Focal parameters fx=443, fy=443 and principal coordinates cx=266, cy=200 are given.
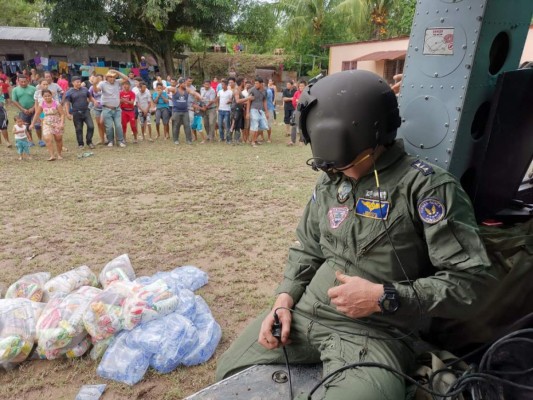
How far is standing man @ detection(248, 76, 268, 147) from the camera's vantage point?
1194 cm

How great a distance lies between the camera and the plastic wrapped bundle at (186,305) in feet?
11.0

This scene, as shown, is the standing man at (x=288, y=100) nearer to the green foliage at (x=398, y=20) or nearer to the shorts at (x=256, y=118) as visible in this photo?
the shorts at (x=256, y=118)

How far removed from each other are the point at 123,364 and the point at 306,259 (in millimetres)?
1569

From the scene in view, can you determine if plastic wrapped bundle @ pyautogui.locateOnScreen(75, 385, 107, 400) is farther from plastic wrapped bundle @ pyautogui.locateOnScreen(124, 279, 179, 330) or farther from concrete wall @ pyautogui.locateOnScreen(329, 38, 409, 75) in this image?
concrete wall @ pyautogui.locateOnScreen(329, 38, 409, 75)

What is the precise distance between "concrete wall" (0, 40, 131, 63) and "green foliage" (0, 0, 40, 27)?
13.0 meters

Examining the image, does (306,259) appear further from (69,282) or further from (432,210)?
(69,282)

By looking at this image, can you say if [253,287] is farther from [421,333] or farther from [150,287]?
[421,333]

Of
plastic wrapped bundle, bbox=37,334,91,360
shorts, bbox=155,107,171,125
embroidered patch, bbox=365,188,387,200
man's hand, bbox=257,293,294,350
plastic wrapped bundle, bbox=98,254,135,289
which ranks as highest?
embroidered patch, bbox=365,188,387,200

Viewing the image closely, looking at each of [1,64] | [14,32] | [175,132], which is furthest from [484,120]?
[14,32]

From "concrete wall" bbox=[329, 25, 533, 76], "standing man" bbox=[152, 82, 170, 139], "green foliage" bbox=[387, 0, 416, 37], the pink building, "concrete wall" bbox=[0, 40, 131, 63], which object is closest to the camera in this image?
"standing man" bbox=[152, 82, 170, 139]

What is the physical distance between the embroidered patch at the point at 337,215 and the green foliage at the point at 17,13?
4726 cm

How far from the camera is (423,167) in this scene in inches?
70.2

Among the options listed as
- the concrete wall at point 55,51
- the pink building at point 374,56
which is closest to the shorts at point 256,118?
the pink building at point 374,56

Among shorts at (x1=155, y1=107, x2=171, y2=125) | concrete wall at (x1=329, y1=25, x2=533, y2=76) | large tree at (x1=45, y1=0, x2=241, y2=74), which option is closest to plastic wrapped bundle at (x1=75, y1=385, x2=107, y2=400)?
shorts at (x1=155, y1=107, x2=171, y2=125)
